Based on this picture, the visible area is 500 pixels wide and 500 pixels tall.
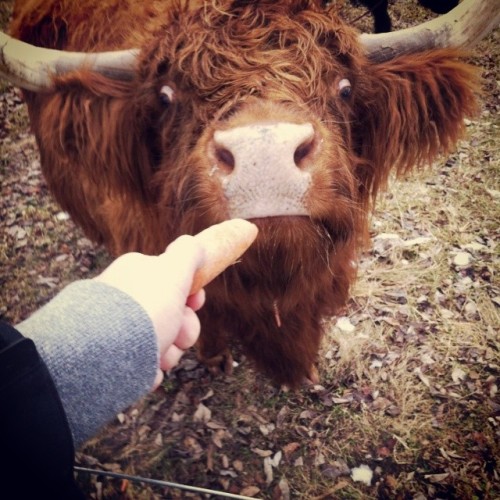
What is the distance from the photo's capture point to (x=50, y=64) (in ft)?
7.13

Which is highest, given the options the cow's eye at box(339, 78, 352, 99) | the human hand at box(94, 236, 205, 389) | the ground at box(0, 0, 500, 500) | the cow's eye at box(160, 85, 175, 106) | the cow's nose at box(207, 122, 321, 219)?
the cow's eye at box(160, 85, 175, 106)

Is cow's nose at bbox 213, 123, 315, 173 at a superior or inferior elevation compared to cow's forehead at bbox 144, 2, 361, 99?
inferior

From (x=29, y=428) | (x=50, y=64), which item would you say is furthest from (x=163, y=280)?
(x=50, y=64)

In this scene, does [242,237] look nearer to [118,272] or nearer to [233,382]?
[118,272]

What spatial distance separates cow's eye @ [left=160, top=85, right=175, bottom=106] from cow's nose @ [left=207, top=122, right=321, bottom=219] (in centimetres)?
51

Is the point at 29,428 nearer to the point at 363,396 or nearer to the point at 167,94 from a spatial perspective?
the point at 167,94

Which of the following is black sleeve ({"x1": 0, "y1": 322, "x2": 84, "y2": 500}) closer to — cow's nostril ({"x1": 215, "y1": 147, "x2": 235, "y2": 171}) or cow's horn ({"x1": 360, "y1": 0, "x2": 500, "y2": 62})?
cow's nostril ({"x1": 215, "y1": 147, "x2": 235, "y2": 171})

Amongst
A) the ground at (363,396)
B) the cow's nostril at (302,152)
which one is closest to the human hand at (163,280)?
the cow's nostril at (302,152)

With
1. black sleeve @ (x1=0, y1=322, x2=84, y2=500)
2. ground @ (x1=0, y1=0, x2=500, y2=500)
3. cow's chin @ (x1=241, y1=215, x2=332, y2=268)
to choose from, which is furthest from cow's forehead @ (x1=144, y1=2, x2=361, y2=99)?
ground @ (x1=0, y1=0, x2=500, y2=500)

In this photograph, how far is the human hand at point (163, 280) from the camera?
126cm

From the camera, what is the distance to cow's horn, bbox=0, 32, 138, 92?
2.14 metres

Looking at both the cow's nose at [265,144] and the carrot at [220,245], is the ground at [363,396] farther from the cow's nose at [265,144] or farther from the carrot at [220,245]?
the cow's nose at [265,144]

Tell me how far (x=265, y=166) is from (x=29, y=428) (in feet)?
3.34

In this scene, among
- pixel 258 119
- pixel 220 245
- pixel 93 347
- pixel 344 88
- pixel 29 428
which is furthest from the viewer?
pixel 344 88
